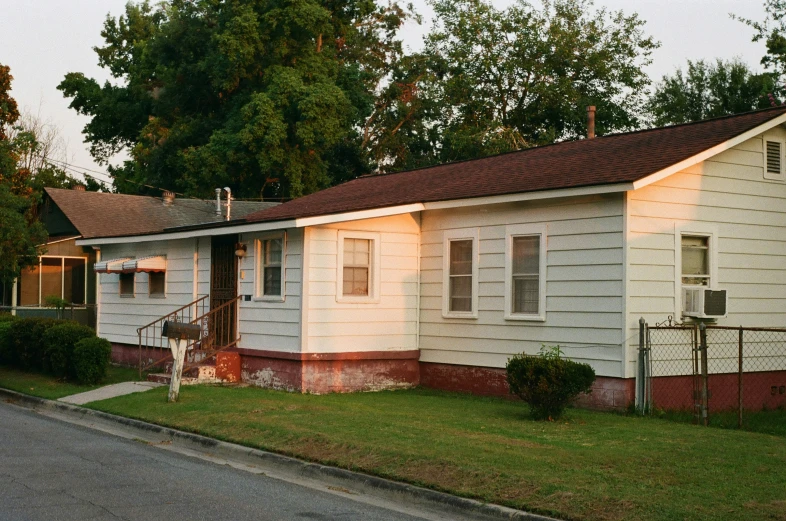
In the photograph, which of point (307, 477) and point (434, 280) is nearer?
point (307, 477)

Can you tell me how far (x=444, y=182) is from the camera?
770 inches

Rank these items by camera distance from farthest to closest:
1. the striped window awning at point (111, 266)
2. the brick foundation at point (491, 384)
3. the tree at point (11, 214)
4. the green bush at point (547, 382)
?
the tree at point (11, 214), the striped window awning at point (111, 266), the brick foundation at point (491, 384), the green bush at point (547, 382)

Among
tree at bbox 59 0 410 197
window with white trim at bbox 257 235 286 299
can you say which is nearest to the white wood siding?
window with white trim at bbox 257 235 286 299

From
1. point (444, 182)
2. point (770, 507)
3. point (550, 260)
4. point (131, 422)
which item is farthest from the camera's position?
point (444, 182)

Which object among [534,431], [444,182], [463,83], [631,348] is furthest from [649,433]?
[463,83]

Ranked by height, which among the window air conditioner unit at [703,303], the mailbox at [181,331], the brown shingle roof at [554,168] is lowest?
the mailbox at [181,331]

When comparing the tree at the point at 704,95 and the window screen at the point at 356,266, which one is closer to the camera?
the window screen at the point at 356,266

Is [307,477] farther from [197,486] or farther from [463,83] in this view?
[463,83]

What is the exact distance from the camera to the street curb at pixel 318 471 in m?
8.49

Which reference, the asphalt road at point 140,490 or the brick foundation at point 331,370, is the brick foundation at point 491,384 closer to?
the brick foundation at point 331,370

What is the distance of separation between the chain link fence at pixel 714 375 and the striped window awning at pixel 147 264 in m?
12.0

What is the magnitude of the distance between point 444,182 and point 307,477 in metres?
10.1

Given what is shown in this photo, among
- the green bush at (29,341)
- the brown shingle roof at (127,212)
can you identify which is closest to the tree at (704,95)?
the brown shingle roof at (127,212)

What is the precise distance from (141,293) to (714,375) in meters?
13.8
